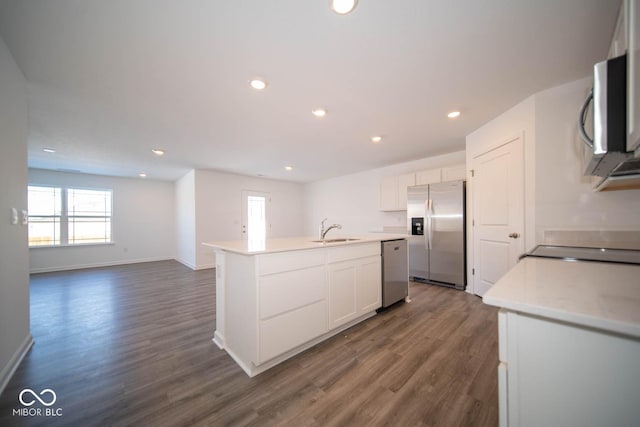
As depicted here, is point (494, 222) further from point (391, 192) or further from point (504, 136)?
point (391, 192)

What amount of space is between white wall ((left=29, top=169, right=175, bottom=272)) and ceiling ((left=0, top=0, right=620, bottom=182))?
3299 millimetres

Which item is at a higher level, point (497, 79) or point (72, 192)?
point (497, 79)

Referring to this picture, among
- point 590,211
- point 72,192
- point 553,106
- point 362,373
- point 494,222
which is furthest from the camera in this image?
point 72,192

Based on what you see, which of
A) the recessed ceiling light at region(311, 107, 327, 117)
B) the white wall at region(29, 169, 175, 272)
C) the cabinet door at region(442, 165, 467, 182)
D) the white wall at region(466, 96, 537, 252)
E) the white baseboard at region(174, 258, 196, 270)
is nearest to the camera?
the white wall at region(466, 96, 537, 252)

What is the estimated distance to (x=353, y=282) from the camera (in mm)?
2387

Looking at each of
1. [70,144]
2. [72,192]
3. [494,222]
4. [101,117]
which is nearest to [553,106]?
[494,222]

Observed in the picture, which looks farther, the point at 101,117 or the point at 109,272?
the point at 109,272

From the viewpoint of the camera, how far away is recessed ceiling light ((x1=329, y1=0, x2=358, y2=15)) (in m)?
1.27

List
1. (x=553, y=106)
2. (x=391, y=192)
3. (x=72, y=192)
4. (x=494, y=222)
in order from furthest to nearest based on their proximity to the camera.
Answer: (x=72, y=192) < (x=391, y=192) < (x=494, y=222) < (x=553, y=106)

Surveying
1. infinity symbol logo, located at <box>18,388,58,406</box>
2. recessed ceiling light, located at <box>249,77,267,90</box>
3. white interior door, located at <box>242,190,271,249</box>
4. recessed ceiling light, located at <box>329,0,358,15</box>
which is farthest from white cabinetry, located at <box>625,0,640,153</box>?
white interior door, located at <box>242,190,271,249</box>

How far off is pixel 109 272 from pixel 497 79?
777 centimetres

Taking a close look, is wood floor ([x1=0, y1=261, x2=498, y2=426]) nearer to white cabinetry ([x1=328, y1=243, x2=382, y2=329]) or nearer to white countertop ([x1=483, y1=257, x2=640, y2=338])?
white cabinetry ([x1=328, y1=243, x2=382, y2=329])

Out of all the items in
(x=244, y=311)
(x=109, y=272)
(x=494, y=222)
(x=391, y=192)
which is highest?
(x=391, y=192)

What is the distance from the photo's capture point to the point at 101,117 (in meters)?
2.68
